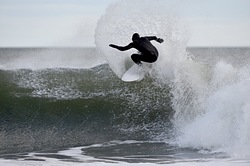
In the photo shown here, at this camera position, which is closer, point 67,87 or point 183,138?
point 183,138

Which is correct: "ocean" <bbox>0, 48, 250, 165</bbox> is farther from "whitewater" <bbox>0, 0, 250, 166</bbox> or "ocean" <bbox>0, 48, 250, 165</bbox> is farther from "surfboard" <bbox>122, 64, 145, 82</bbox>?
"surfboard" <bbox>122, 64, 145, 82</bbox>

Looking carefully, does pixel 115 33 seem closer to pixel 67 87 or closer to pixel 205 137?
pixel 67 87

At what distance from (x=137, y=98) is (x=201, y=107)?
2556 millimetres

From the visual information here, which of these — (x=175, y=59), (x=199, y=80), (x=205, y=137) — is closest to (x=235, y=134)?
(x=205, y=137)

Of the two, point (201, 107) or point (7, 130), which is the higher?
point (201, 107)

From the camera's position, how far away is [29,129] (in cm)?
1238

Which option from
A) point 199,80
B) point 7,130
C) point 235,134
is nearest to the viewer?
point 235,134

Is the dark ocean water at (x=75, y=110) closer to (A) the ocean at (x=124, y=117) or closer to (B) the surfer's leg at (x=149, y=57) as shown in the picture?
(A) the ocean at (x=124, y=117)

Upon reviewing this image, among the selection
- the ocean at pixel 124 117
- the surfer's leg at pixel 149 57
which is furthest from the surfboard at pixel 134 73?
the surfer's leg at pixel 149 57

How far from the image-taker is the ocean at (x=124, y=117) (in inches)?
388

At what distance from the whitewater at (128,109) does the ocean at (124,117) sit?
20 millimetres

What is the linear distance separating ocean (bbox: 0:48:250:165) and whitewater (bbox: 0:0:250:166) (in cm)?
2

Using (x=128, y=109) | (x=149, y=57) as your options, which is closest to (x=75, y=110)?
(x=128, y=109)

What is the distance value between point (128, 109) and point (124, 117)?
44cm
